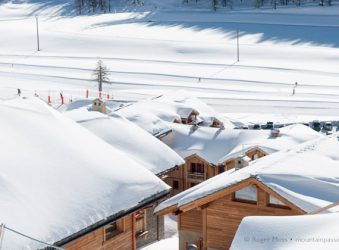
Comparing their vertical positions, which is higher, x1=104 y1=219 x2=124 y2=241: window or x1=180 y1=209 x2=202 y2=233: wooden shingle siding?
x1=104 y1=219 x2=124 y2=241: window

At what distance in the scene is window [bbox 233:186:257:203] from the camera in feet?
57.1

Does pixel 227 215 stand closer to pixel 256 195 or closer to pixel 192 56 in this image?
pixel 256 195

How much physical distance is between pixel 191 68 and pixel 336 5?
1998 inches

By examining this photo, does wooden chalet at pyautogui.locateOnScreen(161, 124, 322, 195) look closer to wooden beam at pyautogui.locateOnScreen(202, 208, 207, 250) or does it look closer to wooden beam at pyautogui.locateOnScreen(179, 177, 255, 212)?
wooden beam at pyautogui.locateOnScreen(202, 208, 207, 250)

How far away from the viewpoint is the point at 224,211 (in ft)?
58.7

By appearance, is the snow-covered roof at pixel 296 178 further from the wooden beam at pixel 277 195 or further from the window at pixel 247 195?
the window at pixel 247 195

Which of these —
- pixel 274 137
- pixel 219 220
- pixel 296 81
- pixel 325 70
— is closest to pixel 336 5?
pixel 325 70

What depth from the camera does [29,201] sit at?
12.6m

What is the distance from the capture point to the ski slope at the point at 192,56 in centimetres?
6218

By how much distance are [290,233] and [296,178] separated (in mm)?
6554

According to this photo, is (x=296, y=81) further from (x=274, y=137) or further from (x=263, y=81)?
(x=274, y=137)

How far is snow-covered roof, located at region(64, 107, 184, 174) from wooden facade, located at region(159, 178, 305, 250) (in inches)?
77.3

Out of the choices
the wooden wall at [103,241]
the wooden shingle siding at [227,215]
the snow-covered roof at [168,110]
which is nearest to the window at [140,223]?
the wooden shingle siding at [227,215]

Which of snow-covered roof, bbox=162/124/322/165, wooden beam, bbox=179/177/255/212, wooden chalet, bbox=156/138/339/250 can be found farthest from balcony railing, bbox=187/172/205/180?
wooden beam, bbox=179/177/255/212
